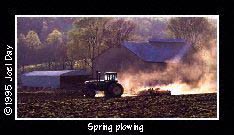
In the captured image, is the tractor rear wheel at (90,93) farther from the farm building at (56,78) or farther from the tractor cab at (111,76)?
the tractor cab at (111,76)

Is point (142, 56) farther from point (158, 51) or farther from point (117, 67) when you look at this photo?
point (117, 67)

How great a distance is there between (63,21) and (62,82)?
10.4ft

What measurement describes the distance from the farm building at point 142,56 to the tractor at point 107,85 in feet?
1.09

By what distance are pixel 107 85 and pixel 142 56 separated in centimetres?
216

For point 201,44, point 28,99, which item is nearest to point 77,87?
point 28,99

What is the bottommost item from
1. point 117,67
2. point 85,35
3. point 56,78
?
point 56,78

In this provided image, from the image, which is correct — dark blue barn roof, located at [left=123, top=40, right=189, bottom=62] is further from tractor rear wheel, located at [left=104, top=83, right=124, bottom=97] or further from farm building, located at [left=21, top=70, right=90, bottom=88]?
farm building, located at [left=21, top=70, right=90, bottom=88]

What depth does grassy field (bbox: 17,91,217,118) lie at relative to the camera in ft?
79.6

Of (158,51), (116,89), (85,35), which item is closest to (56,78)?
(85,35)

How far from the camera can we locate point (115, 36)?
25547 mm

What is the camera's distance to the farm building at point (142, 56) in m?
25.7

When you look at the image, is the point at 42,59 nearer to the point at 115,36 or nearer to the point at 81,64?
the point at 81,64

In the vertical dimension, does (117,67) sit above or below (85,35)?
below

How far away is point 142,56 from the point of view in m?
26.7
